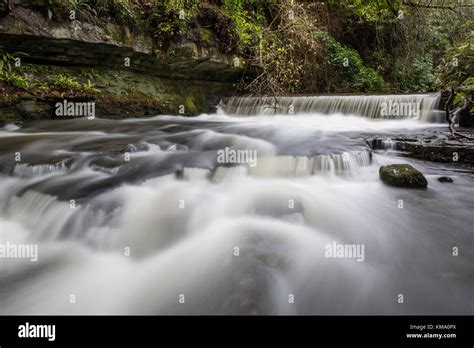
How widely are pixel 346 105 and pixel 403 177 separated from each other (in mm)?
5073

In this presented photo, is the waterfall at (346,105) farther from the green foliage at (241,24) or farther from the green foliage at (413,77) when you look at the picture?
the green foliage at (413,77)

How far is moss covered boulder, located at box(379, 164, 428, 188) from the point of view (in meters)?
4.14

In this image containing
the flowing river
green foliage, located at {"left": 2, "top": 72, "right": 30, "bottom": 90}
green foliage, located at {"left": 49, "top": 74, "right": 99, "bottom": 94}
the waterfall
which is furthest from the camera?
the waterfall

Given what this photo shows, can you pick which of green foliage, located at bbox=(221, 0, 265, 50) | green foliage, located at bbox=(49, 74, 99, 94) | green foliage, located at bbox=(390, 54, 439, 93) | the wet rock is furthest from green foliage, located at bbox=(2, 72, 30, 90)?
green foliage, located at bbox=(390, 54, 439, 93)

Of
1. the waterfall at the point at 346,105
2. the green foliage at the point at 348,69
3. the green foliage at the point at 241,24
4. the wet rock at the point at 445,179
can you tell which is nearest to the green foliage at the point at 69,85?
the waterfall at the point at 346,105

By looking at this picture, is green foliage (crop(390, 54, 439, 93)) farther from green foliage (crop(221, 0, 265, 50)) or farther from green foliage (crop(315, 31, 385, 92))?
green foliage (crop(221, 0, 265, 50))

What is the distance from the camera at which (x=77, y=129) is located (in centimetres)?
659

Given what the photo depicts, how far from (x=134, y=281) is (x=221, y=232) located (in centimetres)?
101

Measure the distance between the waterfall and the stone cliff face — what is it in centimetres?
109

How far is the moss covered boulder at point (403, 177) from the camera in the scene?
4137 mm

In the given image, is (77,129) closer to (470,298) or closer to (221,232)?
(221,232)

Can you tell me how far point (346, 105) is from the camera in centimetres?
882

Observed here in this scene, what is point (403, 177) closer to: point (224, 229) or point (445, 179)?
point (445, 179)
